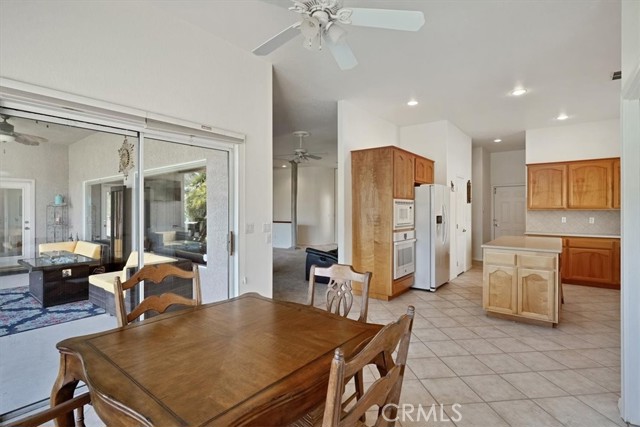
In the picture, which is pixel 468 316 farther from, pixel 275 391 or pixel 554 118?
pixel 554 118

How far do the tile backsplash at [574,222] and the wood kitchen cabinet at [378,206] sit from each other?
3299 mm

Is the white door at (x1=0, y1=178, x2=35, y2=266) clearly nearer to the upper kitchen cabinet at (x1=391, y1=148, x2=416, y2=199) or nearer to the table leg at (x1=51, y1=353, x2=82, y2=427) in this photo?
the table leg at (x1=51, y1=353, x2=82, y2=427)

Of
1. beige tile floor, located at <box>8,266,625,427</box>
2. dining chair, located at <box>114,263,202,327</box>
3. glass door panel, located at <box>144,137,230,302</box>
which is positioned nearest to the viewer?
dining chair, located at <box>114,263,202,327</box>

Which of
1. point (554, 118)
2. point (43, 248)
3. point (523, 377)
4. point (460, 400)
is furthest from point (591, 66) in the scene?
point (43, 248)

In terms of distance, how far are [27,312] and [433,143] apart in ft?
19.5

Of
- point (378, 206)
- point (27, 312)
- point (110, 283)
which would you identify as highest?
point (378, 206)

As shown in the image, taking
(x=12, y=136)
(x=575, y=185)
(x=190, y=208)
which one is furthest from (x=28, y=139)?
(x=575, y=185)

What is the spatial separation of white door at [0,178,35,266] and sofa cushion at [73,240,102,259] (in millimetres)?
275

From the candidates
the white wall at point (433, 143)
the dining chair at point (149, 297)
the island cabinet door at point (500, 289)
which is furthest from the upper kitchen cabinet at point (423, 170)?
the dining chair at point (149, 297)

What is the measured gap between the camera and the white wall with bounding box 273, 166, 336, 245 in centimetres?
1152

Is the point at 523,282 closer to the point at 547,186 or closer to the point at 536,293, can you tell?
the point at 536,293

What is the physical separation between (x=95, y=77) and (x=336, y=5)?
178 centimetres

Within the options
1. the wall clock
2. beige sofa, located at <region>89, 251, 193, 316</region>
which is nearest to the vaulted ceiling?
the wall clock

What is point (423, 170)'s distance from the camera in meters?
5.34
